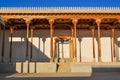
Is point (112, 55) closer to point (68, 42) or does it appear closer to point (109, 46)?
point (109, 46)

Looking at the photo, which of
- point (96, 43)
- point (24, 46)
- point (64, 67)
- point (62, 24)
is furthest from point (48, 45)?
point (64, 67)

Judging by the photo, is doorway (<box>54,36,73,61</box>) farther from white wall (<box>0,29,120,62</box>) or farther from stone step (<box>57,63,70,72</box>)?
stone step (<box>57,63,70,72</box>)

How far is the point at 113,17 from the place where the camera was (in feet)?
68.0

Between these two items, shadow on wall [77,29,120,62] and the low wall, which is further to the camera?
shadow on wall [77,29,120,62]

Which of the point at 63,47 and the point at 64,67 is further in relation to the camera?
the point at 63,47

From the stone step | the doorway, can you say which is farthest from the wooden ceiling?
the stone step

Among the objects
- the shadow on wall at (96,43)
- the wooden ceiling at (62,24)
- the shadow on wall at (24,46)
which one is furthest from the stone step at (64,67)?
the shadow on wall at (96,43)

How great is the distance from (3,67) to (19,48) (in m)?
5.17

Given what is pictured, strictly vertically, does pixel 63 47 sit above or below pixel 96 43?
below

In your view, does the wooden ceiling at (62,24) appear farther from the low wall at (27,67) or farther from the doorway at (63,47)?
the low wall at (27,67)

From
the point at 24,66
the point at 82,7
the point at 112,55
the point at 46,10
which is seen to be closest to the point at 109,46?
the point at 112,55

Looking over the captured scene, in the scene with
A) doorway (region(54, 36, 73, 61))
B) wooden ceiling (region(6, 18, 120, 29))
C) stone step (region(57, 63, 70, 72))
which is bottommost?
stone step (region(57, 63, 70, 72))

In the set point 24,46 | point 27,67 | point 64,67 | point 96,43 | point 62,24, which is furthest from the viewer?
point 96,43

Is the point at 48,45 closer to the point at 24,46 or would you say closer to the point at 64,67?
the point at 24,46
